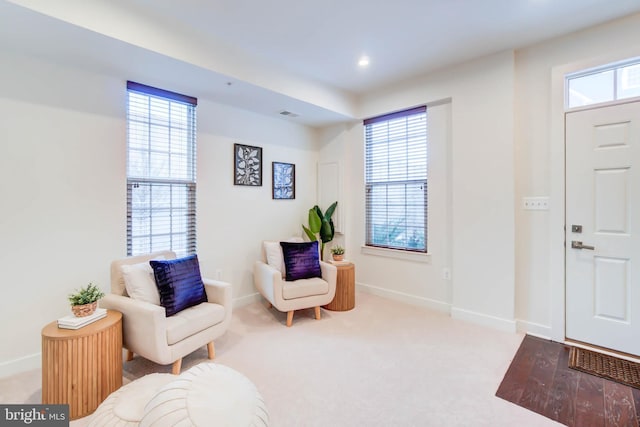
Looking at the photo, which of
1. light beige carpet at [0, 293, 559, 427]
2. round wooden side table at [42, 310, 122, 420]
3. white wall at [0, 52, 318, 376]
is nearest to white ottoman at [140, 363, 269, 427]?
light beige carpet at [0, 293, 559, 427]

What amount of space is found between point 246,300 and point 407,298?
204 cm

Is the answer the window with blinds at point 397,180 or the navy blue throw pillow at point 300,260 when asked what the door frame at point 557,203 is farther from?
the navy blue throw pillow at point 300,260

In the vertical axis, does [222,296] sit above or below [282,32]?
below

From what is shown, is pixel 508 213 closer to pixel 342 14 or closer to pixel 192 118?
pixel 342 14

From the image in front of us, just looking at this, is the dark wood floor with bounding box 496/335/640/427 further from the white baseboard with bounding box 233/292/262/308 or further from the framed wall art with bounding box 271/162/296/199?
the framed wall art with bounding box 271/162/296/199

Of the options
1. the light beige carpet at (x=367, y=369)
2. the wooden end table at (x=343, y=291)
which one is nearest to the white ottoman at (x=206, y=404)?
the light beige carpet at (x=367, y=369)

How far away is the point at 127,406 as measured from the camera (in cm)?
132

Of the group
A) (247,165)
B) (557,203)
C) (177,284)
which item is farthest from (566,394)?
(247,165)

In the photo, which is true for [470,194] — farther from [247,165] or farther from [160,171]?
[160,171]

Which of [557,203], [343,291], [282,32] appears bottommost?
[343,291]

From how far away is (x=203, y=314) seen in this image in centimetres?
230


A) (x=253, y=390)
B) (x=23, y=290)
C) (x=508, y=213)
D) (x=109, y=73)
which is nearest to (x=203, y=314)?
(x=253, y=390)

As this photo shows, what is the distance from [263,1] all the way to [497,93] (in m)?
2.33

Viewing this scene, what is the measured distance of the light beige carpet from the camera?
1.75 metres
